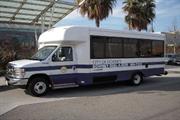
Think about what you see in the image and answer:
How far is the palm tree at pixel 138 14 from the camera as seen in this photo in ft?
121

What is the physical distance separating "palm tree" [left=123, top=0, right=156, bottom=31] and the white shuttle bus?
19391 millimetres

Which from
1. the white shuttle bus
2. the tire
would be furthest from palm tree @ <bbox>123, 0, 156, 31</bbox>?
the tire

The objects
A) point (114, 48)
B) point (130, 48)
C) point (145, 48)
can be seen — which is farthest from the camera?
point (145, 48)

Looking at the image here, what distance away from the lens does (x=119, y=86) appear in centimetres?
1691

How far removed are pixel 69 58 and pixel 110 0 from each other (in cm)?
1722

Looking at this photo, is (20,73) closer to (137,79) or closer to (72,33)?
(72,33)

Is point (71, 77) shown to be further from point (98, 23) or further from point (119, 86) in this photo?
point (98, 23)

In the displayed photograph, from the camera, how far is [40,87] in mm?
13273

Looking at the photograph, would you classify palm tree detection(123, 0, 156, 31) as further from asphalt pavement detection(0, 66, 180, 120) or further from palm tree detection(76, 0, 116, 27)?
asphalt pavement detection(0, 66, 180, 120)

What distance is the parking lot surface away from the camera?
31.2 feet

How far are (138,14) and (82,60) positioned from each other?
79.6 feet

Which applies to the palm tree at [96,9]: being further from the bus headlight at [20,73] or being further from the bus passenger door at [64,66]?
the bus headlight at [20,73]

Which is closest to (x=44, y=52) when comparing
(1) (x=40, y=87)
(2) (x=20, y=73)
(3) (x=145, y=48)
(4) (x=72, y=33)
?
(4) (x=72, y=33)

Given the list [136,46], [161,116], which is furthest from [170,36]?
[161,116]
